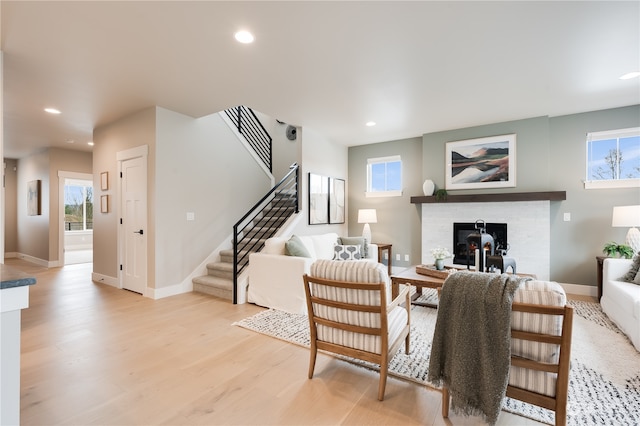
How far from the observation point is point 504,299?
4.78 ft

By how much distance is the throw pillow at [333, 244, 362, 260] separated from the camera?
4.75 metres

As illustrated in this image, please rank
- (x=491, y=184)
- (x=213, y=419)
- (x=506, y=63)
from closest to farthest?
(x=213, y=419) → (x=506, y=63) → (x=491, y=184)

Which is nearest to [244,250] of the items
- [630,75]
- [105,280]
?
[105,280]

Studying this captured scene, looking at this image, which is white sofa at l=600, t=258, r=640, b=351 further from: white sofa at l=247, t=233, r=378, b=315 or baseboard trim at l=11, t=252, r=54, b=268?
baseboard trim at l=11, t=252, r=54, b=268

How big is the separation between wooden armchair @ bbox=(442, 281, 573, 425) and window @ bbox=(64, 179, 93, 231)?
1158 centimetres

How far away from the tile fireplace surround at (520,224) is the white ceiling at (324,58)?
1505 millimetres

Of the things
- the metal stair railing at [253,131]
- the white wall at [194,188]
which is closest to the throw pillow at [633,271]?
the white wall at [194,188]

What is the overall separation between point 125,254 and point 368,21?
4.77m

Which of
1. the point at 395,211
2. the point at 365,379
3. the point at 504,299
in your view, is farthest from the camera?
the point at 395,211

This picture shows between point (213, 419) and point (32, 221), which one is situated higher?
point (32, 221)

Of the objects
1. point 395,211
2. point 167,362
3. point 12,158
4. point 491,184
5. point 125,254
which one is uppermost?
point 12,158

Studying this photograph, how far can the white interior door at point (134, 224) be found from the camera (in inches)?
172

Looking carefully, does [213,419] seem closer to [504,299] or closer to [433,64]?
[504,299]

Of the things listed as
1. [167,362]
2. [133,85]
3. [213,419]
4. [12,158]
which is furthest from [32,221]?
[213,419]
